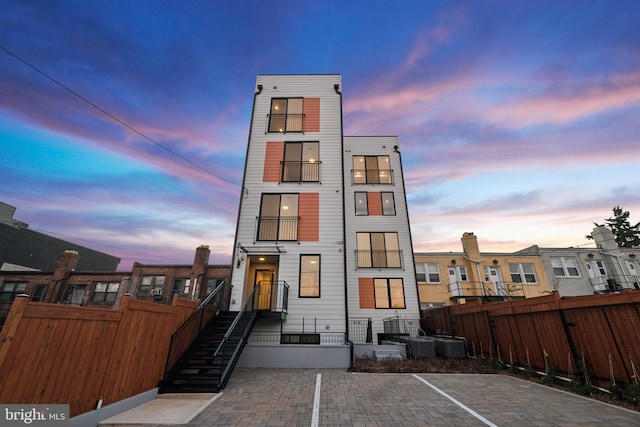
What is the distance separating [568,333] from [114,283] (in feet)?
106

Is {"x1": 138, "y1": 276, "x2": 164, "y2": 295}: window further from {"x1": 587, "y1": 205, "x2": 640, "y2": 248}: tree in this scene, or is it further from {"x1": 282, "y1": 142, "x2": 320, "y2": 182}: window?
{"x1": 587, "y1": 205, "x2": 640, "y2": 248}: tree

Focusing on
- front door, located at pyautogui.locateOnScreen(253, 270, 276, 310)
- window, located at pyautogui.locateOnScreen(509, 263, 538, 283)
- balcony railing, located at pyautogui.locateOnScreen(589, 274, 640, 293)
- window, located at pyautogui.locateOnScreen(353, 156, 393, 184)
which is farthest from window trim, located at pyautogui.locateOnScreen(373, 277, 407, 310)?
balcony railing, located at pyautogui.locateOnScreen(589, 274, 640, 293)

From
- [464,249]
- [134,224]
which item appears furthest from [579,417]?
[134,224]

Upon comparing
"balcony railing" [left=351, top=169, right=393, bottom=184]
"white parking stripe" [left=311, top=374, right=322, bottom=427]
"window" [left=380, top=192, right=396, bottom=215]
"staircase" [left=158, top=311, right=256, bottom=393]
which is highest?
"balcony railing" [left=351, top=169, right=393, bottom=184]

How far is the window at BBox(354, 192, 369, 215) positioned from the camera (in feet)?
56.2

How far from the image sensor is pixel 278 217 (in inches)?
478

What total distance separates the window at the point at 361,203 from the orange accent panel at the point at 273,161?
6.91 meters

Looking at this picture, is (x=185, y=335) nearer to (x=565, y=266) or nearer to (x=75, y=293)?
(x=75, y=293)

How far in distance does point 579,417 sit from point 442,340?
21.4 ft

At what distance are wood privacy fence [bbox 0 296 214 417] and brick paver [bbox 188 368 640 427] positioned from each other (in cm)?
180

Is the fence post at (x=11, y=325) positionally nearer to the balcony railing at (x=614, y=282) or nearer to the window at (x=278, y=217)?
the window at (x=278, y=217)

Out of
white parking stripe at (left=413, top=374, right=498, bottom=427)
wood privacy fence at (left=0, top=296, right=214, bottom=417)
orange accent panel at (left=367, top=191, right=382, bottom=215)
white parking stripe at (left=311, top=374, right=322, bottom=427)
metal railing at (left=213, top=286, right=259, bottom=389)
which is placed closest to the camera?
wood privacy fence at (left=0, top=296, right=214, bottom=417)

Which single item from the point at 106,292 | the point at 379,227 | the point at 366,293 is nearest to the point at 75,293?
the point at 106,292

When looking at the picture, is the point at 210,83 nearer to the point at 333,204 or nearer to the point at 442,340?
the point at 333,204
